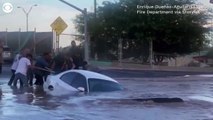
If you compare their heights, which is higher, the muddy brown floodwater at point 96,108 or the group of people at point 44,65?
the group of people at point 44,65

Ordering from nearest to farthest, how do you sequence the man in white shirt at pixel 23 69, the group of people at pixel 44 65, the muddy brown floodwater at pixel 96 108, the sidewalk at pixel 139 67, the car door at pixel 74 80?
the muddy brown floodwater at pixel 96 108 → the car door at pixel 74 80 → the man in white shirt at pixel 23 69 → the group of people at pixel 44 65 → the sidewalk at pixel 139 67

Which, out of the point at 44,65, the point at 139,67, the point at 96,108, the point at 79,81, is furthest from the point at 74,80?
the point at 139,67

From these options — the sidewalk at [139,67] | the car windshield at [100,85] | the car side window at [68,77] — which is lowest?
the sidewalk at [139,67]

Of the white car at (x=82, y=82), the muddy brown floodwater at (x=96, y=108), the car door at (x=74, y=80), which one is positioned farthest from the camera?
the car door at (x=74, y=80)

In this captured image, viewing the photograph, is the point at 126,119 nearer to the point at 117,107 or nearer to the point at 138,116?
the point at 138,116

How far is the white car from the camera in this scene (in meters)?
17.4

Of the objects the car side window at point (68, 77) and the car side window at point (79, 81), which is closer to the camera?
the car side window at point (79, 81)

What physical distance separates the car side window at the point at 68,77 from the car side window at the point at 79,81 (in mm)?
107

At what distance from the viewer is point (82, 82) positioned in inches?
696

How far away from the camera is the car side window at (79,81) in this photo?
1751 centimetres

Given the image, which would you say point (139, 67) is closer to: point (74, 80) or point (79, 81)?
point (74, 80)

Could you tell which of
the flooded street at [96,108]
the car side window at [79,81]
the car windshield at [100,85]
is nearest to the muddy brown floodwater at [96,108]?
the flooded street at [96,108]

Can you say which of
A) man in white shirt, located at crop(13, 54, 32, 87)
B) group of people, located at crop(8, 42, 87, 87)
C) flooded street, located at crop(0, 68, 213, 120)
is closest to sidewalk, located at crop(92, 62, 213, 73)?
group of people, located at crop(8, 42, 87, 87)

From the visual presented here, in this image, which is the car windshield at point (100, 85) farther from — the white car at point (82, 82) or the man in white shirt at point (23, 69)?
the man in white shirt at point (23, 69)
